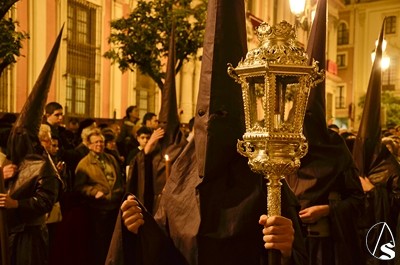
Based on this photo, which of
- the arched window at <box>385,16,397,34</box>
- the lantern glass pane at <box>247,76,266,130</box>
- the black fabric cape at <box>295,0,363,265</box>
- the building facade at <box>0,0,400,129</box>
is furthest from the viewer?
the arched window at <box>385,16,397,34</box>

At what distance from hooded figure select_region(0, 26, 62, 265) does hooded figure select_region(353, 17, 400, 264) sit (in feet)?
9.66

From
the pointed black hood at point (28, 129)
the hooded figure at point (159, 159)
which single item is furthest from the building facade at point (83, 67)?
the pointed black hood at point (28, 129)

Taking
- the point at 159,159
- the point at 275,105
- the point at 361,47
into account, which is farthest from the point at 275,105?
the point at 361,47

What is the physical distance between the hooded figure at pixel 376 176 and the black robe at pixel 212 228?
3.04 meters

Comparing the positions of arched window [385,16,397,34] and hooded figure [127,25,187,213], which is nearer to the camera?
hooded figure [127,25,187,213]

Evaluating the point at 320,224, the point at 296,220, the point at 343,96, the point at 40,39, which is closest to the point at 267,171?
the point at 296,220

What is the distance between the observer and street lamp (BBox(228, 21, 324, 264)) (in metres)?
2.27

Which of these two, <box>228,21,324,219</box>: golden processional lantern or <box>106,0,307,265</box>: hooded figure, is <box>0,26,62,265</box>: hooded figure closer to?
<box>106,0,307,265</box>: hooded figure

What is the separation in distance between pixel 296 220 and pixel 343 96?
4589cm

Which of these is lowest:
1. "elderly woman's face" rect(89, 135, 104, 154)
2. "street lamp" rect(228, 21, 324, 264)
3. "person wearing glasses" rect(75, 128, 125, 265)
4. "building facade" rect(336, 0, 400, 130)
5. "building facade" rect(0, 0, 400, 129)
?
"person wearing glasses" rect(75, 128, 125, 265)

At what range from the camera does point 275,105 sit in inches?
93.0

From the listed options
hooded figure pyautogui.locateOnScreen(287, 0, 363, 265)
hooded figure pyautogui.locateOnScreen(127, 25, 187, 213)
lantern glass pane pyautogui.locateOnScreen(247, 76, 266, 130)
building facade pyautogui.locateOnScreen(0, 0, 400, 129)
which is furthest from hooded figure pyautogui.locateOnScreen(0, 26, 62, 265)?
building facade pyautogui.locateOnScreen(0, 0, 400, 129)

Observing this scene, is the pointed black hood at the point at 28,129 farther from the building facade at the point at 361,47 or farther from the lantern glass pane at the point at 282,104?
the building facade at the point at 361,47

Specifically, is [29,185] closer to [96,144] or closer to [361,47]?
[96,144]
